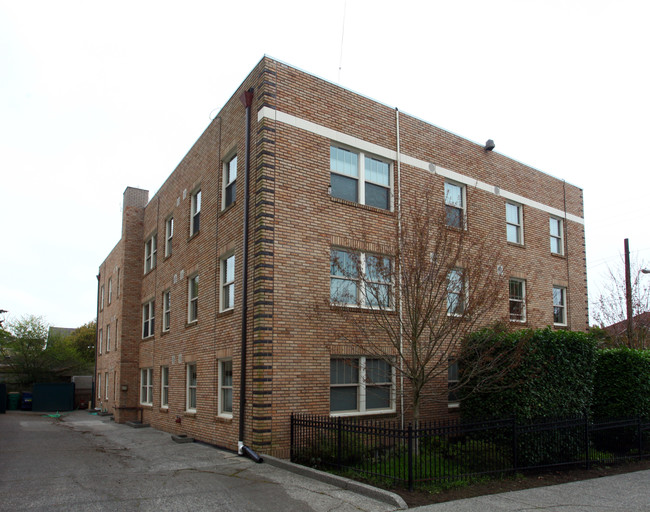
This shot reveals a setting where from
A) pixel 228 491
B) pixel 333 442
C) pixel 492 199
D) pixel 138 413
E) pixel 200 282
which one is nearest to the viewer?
pixel 228 491

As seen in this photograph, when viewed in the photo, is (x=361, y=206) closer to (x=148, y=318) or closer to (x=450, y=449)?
(x=450, y=449)

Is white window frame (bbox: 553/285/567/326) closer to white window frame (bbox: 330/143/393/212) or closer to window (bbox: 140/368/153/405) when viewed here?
white window frame (bbox: 330/143/393/212)

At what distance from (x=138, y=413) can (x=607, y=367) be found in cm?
1795

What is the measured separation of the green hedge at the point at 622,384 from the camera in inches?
554

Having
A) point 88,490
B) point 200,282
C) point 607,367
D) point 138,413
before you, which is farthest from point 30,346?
point 607,367

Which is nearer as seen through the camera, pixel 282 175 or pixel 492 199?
pixel 282 175

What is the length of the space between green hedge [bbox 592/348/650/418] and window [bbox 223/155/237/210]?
10.6m

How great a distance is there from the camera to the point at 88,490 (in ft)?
31.1

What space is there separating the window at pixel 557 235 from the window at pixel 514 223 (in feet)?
6.81

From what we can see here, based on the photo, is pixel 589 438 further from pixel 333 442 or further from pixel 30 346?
pixel 30 346

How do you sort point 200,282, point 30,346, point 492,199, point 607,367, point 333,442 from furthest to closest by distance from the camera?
point 30,346, point 492,199, point 200,282, point 607,367, point 333,442

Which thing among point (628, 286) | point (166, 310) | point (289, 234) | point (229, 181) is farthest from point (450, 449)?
point (628, 286)

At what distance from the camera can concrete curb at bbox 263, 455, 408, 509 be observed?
8.51m

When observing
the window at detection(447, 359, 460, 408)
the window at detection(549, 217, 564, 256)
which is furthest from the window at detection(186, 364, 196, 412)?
the window at detection(549, 217, 564, 256)
